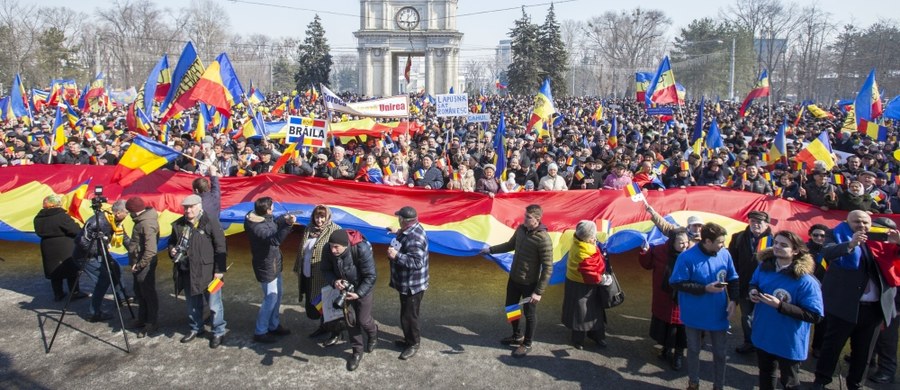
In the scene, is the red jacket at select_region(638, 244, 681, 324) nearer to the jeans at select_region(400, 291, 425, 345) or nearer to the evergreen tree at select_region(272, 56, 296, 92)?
the jeans at select_region(400, 291, 425, 345)

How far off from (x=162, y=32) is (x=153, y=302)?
7852cm

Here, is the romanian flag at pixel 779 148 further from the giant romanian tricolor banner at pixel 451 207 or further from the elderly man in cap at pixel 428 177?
the elderly man in cap at pixel 428 177

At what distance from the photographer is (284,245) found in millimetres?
9375

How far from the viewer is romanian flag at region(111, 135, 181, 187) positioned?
7.78 m

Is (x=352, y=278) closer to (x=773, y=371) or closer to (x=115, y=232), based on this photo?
(x=115, y=232)

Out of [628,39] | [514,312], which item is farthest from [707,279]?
[628,39]

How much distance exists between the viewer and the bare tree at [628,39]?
75938 millimetres

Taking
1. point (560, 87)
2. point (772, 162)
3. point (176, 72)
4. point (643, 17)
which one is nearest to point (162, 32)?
point (560, 87)

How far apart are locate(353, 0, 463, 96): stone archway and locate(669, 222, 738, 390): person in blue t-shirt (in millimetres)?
56743

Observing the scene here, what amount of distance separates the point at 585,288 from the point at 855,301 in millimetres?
2229

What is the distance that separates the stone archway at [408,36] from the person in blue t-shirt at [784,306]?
57.2 m

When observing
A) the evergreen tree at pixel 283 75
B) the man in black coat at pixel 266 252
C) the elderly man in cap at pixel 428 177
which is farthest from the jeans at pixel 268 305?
the evergreen tree at pixel 283 75

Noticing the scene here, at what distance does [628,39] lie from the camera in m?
78.7

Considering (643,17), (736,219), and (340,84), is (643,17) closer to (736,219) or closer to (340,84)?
(736,219)
